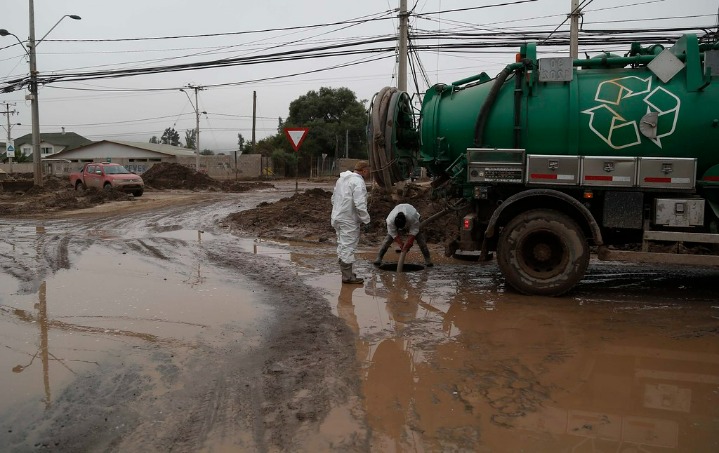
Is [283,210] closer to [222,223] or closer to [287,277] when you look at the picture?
[222,223]

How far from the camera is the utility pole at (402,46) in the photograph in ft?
49.6

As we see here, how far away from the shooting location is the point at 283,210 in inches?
599

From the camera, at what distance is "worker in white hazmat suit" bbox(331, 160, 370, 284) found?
8094 mm

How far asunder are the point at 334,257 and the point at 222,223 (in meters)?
5.67

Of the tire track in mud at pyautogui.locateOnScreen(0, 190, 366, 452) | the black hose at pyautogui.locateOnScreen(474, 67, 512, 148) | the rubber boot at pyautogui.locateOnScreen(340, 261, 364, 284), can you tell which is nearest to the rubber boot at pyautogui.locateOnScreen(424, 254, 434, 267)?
the rubber boot at pyautogui.locateOnScreen(340, 261, 364, 284)

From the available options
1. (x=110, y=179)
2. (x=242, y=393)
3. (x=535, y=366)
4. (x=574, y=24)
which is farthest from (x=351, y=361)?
(x=110, y=179)

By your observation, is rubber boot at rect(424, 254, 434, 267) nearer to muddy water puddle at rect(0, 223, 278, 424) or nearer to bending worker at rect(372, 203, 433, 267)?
bending worker at rect(372, 203, 433, 267)

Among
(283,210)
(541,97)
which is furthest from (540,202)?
(283,210)

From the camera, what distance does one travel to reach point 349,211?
26.9 feet

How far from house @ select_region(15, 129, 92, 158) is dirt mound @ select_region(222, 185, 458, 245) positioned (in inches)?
3211

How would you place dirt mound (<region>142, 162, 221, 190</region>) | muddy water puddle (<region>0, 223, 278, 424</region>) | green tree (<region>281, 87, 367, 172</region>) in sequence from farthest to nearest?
green tree (<region>281, 87, 367, 172</region>) < dirt mound (<region>142, 162, 221, 190</region>) < muddy water puddle (<region>0, 223, 278, 424</region>)

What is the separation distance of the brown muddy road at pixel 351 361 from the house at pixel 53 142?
87.8 meters

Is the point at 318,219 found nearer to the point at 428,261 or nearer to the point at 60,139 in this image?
the point at 428,261

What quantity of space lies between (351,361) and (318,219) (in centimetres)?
938
